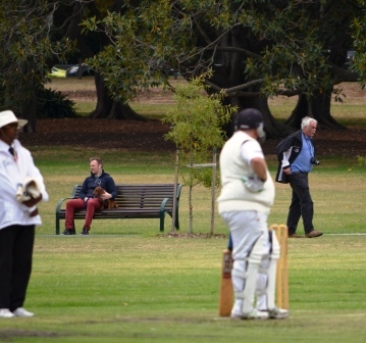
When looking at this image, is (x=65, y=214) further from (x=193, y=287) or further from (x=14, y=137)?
(x=14, y=137)

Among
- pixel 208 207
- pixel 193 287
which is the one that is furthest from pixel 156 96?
pixel 193 287

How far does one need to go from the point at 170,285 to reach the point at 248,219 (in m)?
3.95

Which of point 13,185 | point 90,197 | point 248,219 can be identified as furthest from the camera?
point 90,197

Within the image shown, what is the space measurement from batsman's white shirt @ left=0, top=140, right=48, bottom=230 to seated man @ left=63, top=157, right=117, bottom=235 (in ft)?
34.6

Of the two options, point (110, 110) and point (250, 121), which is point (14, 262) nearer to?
point (250, 121)

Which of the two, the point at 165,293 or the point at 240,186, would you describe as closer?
the point at 240,186

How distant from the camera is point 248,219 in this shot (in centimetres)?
1038

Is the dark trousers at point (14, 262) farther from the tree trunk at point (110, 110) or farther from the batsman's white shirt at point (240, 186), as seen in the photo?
the tree trunk at point (110, 110)

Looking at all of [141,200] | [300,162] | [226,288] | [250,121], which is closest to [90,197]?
[141,200]

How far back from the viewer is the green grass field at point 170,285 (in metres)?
10.1

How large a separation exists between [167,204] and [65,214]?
1.84 meters

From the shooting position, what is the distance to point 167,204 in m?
22.6

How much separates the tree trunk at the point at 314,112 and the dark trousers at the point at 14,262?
38857 millimetres

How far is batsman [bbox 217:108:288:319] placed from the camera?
10.4m
